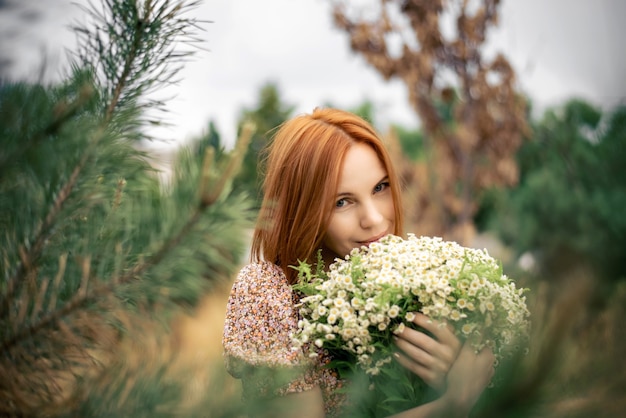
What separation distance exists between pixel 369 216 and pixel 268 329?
1.31 ft

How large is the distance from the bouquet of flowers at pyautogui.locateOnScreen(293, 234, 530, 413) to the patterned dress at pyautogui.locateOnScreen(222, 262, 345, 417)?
0.15 ft

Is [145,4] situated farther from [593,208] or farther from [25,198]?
[593,208]

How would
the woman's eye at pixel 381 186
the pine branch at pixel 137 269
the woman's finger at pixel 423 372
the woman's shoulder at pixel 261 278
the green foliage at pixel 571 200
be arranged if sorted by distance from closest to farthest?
1. the pine branch at pixel 137 269
2. the woman's finger at pixel 423 372
3. the woman's shoulder at pixel 261 278
4. the woman's eye at pixel 381 186
5. the green foliage at pixel 571 200

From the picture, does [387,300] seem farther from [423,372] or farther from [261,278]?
[261,278]

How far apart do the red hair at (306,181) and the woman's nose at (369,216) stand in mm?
90

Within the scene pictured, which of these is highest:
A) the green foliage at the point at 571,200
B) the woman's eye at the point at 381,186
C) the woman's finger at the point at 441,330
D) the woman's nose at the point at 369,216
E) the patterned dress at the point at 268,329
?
the green foliage at the point at 571,200

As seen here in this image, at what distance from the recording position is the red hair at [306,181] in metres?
1.56

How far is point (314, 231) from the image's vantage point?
5.13 ft

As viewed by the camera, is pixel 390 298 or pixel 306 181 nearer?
pixel 390 298

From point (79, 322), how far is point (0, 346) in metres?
0.08

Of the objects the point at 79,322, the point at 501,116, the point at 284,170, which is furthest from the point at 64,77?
the point at 501,116

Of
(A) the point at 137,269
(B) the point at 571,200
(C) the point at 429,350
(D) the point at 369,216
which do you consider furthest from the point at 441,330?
(B) the point at 571,200

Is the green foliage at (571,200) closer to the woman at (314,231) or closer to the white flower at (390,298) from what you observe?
the woman at (314,231)

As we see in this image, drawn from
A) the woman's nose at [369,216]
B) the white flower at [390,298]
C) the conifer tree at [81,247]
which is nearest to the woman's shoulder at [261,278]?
the white flower at [390,298]
